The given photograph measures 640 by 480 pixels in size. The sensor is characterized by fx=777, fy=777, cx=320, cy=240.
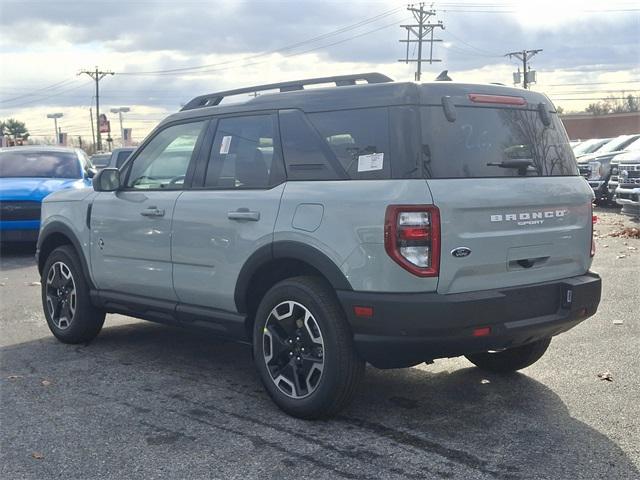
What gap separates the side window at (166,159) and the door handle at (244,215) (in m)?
0.73

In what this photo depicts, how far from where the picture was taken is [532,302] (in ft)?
14.3

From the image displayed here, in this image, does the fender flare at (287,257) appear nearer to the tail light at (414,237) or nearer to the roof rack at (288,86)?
the tail light at (414,237)

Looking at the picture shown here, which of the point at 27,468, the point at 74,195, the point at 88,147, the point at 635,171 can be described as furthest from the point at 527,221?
the point at 88,147

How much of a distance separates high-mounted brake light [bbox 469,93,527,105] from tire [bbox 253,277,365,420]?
1391mm

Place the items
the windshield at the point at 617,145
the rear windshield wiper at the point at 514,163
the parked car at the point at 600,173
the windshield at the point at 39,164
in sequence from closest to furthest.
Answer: the rear windshield wiper at the point at 514,163
the windshield at the point at 39,164
the parked car at the point at 600,173
the windshield at the point at 617,145

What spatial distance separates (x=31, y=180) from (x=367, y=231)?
9.95 meters

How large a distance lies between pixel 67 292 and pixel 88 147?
95.9 metres

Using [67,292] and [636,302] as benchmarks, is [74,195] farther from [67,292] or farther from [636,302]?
[636,302]

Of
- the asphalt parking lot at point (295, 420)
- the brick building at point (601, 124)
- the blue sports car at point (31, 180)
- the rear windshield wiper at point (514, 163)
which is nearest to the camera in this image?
the asphalt parking lot at point (295, 420)

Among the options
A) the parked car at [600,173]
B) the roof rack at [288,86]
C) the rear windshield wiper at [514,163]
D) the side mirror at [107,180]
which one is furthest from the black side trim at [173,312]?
the parked car at [600,173]

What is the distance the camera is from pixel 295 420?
454 centimetres

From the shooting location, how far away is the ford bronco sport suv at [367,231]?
4.08 meters

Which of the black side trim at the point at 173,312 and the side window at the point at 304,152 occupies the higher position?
the side window at the point at 304,152

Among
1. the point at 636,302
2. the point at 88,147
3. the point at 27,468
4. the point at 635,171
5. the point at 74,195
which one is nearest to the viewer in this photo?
the point at 27,468
